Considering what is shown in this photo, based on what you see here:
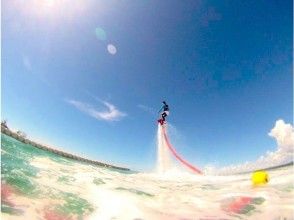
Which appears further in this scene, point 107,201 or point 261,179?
point 261,179

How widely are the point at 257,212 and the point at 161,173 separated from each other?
15.2 metres

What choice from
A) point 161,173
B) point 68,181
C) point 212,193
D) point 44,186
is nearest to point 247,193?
point 212,193

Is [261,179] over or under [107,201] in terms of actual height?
over

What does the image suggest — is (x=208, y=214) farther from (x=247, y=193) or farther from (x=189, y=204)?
(x=247, y=193)

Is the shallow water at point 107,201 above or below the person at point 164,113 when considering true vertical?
below

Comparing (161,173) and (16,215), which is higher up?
(161,173)

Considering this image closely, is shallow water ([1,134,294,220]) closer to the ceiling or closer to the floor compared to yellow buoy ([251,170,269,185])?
closer to the floor

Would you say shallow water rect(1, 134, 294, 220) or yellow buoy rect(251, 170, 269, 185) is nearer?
shallow water rect(1, 134, 294, 220)

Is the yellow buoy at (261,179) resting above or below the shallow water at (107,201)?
above

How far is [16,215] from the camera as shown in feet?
23.5

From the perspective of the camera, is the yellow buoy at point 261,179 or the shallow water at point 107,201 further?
the yellow buoy at point 261,179

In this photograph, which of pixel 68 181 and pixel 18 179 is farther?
pixel 68 181

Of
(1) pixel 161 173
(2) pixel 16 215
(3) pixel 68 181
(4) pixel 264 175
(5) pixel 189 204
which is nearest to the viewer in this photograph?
(2) pixel 16 215

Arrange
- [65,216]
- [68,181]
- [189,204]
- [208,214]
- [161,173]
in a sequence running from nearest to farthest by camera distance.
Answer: [65,216], [208,214], [189,204], [68,181], [161,173]
